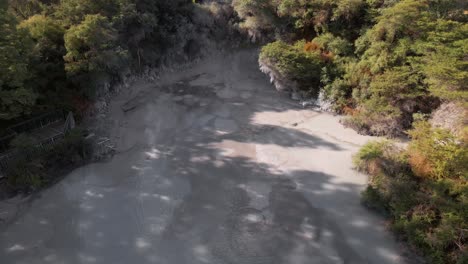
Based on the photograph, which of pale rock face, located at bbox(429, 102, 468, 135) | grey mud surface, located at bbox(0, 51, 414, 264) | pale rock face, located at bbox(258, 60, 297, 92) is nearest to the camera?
grey mud surface, located at bbox(0, 51, 414, 264)

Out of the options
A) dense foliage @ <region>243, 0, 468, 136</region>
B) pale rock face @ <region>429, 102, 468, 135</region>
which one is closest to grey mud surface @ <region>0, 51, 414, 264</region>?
dense foliage @ <region>243, 0, 468, 136</region>

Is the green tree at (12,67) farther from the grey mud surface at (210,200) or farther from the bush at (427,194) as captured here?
the bush at (427,194)

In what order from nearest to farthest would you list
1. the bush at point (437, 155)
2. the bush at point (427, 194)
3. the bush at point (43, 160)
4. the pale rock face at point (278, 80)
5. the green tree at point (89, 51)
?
1. the bush at point (427, 194)
2. the bush at point (437, 155)
3. the bush at point (43, 160)
4. the green tree at point (89, 51)
5. the pale rock face at point (278, 80)

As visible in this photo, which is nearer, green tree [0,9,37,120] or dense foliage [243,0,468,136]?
green tree [0,9,37,120]

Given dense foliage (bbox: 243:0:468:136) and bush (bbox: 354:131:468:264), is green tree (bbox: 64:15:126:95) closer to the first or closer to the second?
dense foliage (bbox: 243:0:468:136)

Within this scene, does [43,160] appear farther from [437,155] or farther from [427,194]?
[437,155]

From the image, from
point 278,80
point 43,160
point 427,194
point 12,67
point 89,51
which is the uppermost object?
point 89,51

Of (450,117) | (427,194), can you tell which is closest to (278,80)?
(450,117)

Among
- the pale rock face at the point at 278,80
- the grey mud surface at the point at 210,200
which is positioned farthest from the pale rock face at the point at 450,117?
the pale rock face at the point at 278,80

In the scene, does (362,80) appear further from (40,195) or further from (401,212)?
(40,195)
